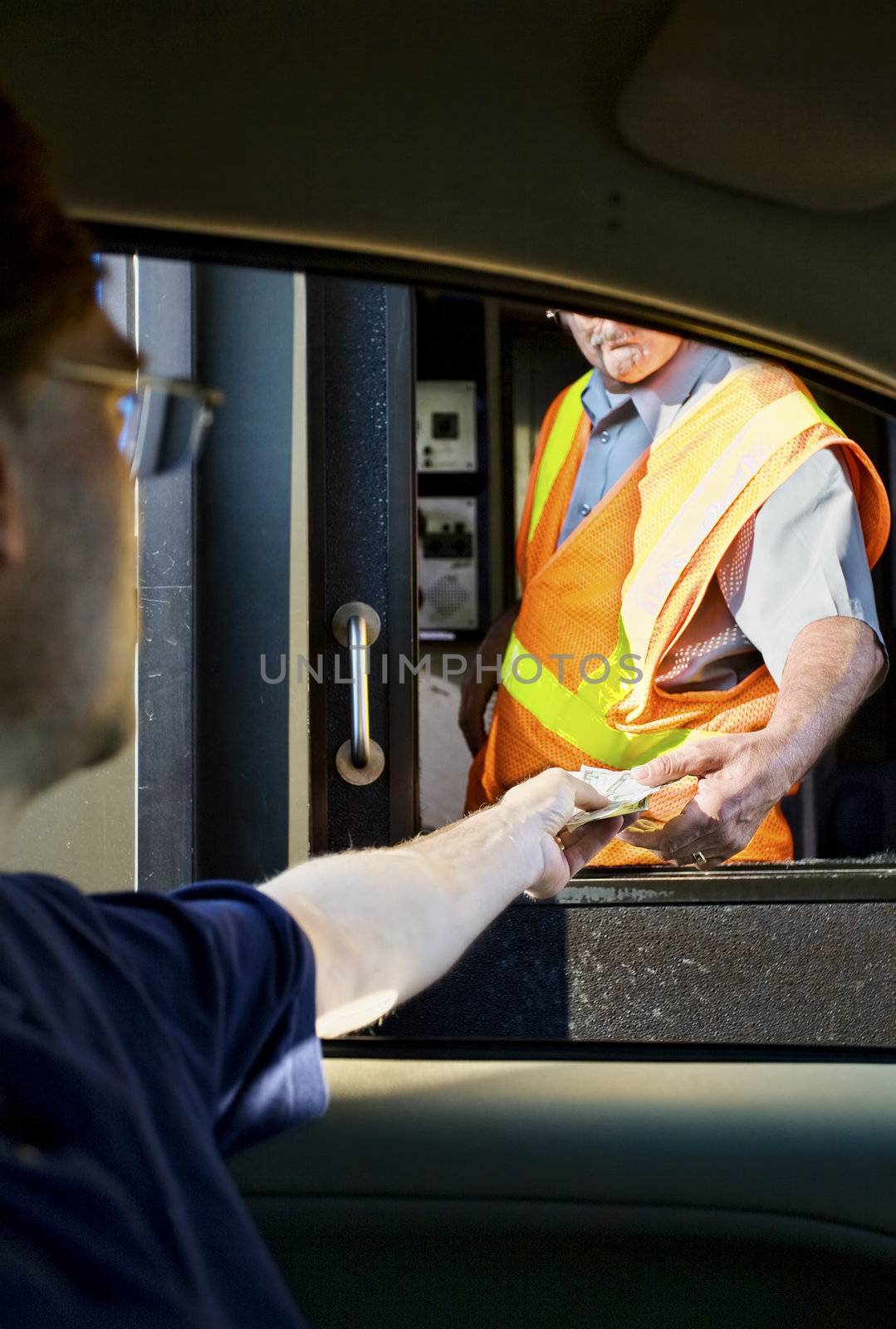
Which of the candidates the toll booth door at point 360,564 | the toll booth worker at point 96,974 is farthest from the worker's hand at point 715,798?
the toll booth worker at point 96,974

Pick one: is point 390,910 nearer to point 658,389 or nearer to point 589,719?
point 589,719

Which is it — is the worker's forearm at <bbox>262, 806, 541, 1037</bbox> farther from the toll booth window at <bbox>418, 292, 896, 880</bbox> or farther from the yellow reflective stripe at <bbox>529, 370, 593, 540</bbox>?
the yellow reflective stripe at <bbox>529, 370, 593, 540</bbox>

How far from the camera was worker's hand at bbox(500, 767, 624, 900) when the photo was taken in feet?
3.79

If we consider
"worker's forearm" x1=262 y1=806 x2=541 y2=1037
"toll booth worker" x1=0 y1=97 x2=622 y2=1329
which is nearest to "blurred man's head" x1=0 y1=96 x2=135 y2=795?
"toll booth worker" x1=0 y1=97 x2=622 y2=1329

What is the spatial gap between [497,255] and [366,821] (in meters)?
0.91

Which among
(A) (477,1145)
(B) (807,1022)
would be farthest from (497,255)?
(B) (807,1022)

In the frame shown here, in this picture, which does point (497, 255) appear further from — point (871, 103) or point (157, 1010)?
point (157, 1010)

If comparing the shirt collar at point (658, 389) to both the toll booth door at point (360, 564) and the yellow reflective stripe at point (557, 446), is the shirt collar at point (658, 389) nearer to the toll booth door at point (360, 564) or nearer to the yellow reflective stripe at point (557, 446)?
the yellow reflective stripe at point (557, 446)

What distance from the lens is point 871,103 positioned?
0.87 meters

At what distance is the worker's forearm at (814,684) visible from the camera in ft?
5.81

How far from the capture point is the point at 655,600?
1.83 meters

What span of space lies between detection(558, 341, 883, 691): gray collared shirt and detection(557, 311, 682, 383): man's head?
1.0 inches

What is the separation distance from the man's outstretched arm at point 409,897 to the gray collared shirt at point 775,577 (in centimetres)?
66

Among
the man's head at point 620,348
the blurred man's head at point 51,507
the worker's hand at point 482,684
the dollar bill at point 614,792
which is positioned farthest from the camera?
the worker's hand at point 482,684
